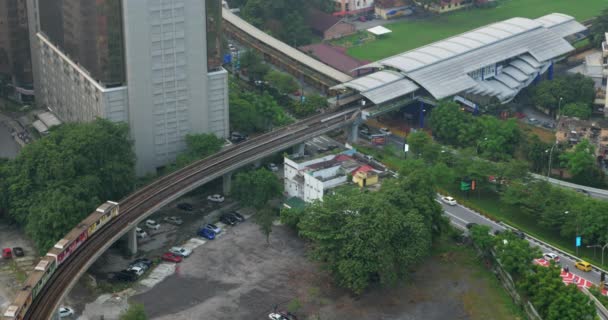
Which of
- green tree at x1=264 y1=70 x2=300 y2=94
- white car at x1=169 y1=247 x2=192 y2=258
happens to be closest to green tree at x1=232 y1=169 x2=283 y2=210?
white car at x1=169 y1=247 x2=192 y2=258

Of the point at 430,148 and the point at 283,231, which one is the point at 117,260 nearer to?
the point at 283,231

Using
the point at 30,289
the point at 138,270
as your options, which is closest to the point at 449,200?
the point at 138,270

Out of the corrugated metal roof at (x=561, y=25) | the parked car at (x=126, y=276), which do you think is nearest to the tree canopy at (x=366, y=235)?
the parked car at (x=126, y=276)

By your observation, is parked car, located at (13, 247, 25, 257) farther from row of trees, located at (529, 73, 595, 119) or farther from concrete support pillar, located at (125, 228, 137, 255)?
row of trees, located at (529, 73, 595, 119)

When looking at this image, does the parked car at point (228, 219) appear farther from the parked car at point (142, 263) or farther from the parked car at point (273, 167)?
the parked car at point (273, 167)

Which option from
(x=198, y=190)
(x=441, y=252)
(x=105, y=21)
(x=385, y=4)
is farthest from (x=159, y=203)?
(x=385, y=4)

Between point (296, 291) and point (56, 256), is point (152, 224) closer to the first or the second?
point (56, 256)
